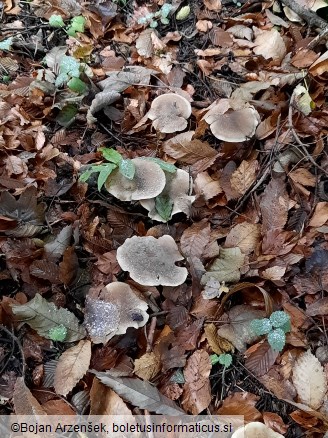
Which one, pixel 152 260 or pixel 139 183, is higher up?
pixel 139 183

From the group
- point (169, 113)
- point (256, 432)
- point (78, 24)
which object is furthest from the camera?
point (78, 24)

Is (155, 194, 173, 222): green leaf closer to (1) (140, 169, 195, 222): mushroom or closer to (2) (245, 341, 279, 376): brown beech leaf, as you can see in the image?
(1) (140, 169, 195, 222): mushroom

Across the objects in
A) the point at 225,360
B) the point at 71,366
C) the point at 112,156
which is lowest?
the point at 71,366

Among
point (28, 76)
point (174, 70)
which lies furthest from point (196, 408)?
point (28, 76)

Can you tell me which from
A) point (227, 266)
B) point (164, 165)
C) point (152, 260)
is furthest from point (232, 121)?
point (152, 260)

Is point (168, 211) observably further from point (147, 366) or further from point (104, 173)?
point (147, 366)

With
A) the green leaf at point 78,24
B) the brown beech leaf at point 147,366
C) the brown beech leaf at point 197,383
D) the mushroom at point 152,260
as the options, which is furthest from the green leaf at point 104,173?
the green leaf at point 78,24

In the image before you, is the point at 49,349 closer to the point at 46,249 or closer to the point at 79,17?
the point at 46,249
